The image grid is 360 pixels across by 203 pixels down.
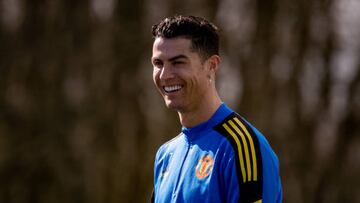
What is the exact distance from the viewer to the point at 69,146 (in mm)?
8430

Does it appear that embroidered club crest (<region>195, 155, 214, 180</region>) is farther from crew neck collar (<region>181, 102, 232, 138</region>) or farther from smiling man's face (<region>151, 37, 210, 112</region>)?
smiling man's face (<region>151, 37, 210, 112</region>)

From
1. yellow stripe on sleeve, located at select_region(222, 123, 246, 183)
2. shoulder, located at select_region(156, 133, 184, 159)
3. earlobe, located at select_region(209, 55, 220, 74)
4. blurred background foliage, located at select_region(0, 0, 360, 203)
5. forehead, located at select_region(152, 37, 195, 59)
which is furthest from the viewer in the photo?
blurred background foliage, located at select_region(0, 0, 360, 203)

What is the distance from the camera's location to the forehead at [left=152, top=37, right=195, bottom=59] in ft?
9.92

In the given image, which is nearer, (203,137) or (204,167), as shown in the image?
(204,167)

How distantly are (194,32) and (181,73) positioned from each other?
0.21 metres

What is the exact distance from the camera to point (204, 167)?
2.92m

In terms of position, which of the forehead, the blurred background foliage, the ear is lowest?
the blurred background foliage

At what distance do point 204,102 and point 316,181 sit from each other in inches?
201

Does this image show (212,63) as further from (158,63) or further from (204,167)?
(204,167)

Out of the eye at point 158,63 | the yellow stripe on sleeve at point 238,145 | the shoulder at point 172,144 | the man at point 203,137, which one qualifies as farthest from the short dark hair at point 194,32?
the shoulder at point 172,144

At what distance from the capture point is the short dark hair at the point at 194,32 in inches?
121

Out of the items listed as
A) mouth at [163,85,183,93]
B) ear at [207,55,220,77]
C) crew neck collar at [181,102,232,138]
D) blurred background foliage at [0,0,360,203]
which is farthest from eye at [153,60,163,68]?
blurred background foliage at [0,0,360,203]

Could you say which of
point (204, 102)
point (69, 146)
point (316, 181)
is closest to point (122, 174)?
point (69, 146)

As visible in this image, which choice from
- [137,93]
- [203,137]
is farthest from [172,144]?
[137,93]
